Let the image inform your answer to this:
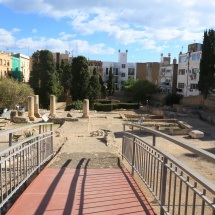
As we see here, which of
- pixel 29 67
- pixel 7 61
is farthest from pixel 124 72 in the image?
pixel 7 61

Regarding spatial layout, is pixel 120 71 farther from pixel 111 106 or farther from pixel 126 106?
pixel 111 106

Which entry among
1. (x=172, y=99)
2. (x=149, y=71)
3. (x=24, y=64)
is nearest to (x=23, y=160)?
(x=172, y=99)

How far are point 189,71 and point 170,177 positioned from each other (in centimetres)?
5529

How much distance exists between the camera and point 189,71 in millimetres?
56281

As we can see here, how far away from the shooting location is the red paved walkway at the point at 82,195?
4.29 metres

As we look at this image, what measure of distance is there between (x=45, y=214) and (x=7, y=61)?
6669 centimetres

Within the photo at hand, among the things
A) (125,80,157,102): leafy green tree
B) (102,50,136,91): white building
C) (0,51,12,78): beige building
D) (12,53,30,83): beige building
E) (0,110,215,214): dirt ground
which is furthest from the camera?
(102,50,136,91): white building

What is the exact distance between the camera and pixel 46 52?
165ft

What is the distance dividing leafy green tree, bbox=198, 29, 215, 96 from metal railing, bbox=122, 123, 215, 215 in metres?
38.3

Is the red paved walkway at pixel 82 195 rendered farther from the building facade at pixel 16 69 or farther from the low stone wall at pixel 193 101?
the building facade at pixel 16 69

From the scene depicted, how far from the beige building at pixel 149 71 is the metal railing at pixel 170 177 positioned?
74.8 meters

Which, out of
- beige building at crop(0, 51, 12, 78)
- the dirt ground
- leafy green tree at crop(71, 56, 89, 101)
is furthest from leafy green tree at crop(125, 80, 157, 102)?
the dirt ground

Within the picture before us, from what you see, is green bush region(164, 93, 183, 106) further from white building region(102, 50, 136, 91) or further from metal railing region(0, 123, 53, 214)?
metal railing region(0, 123, 53, 214)

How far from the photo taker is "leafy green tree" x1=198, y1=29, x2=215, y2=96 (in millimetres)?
43875
